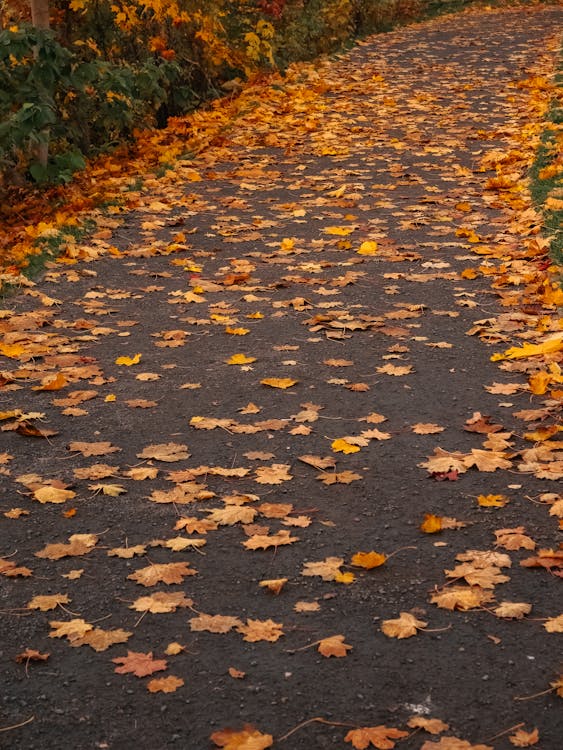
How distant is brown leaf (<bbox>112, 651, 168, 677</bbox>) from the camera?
297 centimetres

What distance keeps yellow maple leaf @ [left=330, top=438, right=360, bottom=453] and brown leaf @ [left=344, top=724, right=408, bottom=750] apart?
5.72 feet

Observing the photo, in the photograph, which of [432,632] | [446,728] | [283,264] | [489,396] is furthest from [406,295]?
[446,728]

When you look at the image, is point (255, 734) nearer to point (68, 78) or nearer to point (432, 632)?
point (432, 632)

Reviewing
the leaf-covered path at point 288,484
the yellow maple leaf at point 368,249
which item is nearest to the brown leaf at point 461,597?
the leaf-covered path at point 288,484

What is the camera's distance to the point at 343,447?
171 inches

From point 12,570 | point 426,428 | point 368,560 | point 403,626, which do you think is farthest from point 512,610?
point 12,570

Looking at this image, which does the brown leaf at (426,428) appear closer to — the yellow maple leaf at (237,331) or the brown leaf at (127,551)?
the brown leaf at (127,551)

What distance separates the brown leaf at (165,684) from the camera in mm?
2890

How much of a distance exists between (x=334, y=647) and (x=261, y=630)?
25 centimetres

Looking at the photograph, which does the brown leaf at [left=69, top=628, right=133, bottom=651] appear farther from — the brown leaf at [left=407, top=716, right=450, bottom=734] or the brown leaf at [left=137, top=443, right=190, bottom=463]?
the brown leaf at [left=137, top=443, right=190, bottom=463]

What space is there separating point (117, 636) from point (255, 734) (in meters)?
0.65

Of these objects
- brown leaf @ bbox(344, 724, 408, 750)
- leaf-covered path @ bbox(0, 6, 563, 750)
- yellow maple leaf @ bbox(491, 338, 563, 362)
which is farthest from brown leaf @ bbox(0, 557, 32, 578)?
yellow maple leaf @ bbox(491, 338, 563, 362)

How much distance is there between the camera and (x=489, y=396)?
4801 mm

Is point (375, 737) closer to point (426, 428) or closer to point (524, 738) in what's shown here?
point (524, 738)
